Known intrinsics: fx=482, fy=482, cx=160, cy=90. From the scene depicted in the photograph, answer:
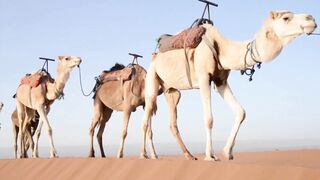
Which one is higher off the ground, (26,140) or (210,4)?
(210,4)

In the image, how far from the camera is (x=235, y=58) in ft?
24.4

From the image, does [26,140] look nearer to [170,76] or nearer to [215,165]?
[170,76]

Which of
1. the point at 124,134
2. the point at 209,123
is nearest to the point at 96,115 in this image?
the point at 124,134

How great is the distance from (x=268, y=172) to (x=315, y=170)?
631 mm

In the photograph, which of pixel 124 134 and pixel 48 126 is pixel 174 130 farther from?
pixel 48 126

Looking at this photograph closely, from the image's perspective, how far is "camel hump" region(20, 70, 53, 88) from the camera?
46.0 feet

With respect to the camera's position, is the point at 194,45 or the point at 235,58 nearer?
the point at 235,58

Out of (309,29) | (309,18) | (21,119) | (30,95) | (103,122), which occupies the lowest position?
(21,119)

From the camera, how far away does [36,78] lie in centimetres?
1409

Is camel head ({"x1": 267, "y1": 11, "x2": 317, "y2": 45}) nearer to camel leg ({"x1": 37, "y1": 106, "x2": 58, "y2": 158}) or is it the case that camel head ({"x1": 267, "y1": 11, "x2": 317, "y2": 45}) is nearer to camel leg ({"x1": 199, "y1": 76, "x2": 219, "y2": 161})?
camel leg ({"x1": 199, "y1": 76, "x2": 219, "y2": 161})

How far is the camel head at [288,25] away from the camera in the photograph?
6353mm

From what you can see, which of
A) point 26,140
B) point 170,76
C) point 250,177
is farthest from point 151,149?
point 26,140

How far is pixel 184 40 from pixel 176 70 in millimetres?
534

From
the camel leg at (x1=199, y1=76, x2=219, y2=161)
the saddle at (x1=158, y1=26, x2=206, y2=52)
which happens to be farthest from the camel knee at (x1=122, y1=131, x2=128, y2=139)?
the camel leg at (x1=199, y1=76, x2=219, y2=161)
